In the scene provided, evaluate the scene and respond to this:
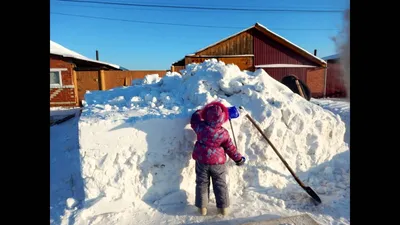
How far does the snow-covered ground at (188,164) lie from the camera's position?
2668 mm

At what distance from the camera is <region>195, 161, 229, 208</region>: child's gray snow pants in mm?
2607

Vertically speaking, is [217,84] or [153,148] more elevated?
[217,84]

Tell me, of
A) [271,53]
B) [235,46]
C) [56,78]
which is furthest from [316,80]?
[56,78]

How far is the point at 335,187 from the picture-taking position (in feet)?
10.4

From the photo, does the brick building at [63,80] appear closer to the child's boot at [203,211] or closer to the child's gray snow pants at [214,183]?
the child's gray snow pants at [214,183]

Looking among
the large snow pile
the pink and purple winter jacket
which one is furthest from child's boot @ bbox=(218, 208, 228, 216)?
the pink and purple winter jacket

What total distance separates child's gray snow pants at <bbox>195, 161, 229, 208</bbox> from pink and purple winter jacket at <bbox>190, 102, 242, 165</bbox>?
3.1 inches

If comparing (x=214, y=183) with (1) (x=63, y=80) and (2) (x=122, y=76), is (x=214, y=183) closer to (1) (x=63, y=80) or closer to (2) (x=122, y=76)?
(2) (x=122, y=76)

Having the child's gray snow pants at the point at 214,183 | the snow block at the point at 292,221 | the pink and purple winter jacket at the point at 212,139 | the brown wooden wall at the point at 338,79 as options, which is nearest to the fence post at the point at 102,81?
the pink and purple winter jacket at the point at 212,139
